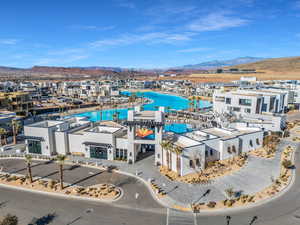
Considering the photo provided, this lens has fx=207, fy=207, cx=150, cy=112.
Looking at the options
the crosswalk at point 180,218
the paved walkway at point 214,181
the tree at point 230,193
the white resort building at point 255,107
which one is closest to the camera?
the crosswalk at point 180,218

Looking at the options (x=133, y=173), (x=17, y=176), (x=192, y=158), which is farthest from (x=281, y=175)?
(x=17, y=176)

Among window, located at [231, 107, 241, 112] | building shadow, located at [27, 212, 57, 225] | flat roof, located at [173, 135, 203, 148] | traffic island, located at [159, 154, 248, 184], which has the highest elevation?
window, located at [231, 107, 241, 112]

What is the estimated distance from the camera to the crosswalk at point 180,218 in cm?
2197

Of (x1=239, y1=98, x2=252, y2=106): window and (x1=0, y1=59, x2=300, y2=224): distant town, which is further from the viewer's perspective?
(x1=239, y1=98, x2=252, y2=106): window

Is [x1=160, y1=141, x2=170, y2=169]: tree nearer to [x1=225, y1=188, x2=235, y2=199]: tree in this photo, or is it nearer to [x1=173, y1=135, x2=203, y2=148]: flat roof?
[x1=173, y1=135, x2=203, y2=148]: flat roof

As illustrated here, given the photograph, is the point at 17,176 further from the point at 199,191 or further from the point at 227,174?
the point at 227,174

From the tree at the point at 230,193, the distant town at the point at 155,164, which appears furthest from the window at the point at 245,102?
the tree at the point at 230,193

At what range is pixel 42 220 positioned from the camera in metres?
22.5

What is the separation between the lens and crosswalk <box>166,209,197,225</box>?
21969mm

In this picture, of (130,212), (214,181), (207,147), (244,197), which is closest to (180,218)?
(130,212)

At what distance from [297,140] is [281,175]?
23030 millimetres

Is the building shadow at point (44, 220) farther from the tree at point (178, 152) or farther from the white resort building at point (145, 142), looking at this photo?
the tree at point (178, 152)

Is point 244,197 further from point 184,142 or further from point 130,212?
point 130,212

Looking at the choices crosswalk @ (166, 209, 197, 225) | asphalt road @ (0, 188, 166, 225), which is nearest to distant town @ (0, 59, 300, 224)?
crosswalk @ (166, 209, 197, 225)
